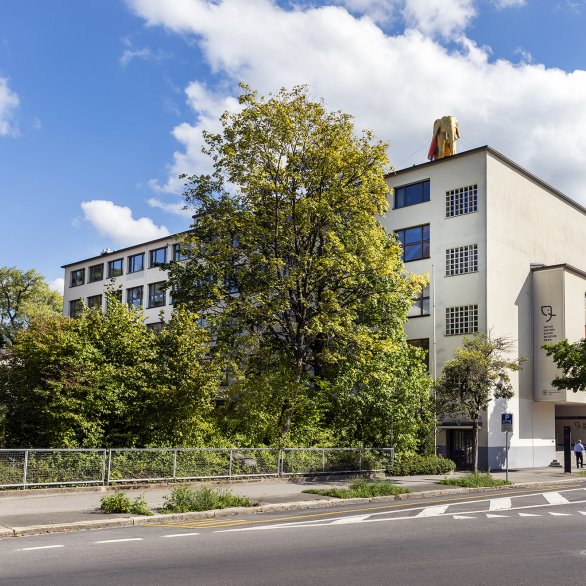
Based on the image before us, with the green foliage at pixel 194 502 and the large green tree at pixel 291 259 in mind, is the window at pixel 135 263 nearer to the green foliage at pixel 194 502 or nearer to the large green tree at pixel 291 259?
the large green tree at pixel 291 259

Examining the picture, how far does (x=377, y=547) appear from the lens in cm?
1140

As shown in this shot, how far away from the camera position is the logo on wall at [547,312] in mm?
39625

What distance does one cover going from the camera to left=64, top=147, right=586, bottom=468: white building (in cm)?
3778

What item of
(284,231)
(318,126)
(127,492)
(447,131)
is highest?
(447,131)

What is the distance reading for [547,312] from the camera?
1569 inches

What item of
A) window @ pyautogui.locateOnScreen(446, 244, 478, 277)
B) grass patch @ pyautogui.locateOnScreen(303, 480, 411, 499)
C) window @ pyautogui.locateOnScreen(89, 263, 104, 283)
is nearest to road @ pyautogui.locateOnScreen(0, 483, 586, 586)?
grass patch @ pyautogui.locateOnScreen(303, 480, 411, 499)

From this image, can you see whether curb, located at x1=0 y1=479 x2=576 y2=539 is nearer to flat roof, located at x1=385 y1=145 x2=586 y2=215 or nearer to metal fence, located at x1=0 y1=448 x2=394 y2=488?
metal fence, located at x1=0 y1=448 x2=394 y2=488

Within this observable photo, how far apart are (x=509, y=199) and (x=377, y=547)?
104 ft

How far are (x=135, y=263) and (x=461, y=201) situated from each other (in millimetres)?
36576

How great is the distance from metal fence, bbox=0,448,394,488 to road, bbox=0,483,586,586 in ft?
19.0

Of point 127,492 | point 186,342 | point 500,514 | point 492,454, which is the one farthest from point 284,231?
point 492,454

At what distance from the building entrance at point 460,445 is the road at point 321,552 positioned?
2072 centimetres

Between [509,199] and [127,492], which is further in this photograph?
[509,199]

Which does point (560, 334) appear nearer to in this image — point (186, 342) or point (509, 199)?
point (509, 199)
